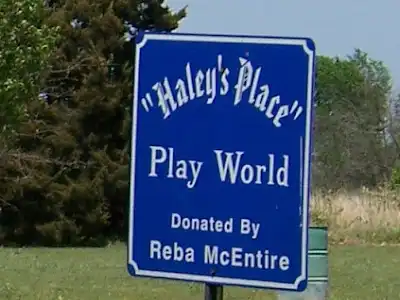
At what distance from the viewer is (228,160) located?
2.76 m

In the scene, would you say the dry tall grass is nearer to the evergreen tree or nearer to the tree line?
the tree line

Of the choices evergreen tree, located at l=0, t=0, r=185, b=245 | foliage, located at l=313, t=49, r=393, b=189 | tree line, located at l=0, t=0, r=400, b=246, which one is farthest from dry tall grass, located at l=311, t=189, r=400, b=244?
foliage, located at l=313, t=49, r=393, b=189

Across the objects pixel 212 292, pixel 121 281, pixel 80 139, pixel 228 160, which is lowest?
pixel 121 281

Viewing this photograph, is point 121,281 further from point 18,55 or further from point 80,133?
point 80,133

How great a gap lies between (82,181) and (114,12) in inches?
180

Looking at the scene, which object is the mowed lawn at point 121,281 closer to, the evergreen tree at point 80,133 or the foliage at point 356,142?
the evergreen tree at point 80,133

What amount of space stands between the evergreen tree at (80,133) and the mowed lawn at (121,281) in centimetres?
904

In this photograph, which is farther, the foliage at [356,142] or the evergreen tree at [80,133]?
the foliage at [356,142]

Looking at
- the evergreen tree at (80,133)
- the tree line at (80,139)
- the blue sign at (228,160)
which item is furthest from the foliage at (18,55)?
the evergreen tree at (80,133)

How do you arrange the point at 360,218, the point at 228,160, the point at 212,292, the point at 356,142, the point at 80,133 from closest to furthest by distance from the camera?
the point at 228,160, the point at 212,292, the point at 360,218, the point at 80,133, the point at 356,142

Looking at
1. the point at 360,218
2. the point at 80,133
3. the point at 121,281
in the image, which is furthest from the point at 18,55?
the point at 80,133

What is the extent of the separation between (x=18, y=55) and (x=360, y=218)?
1124cm

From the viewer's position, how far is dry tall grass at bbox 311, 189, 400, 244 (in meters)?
22.8

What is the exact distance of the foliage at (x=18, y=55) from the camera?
13.8 meters
